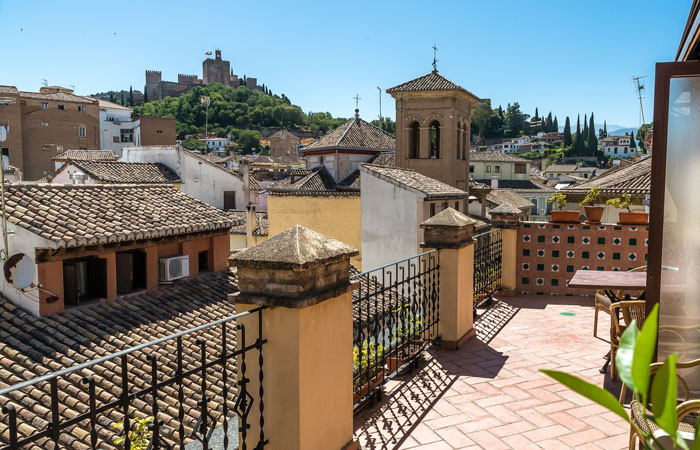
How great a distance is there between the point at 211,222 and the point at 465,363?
29.1 feet

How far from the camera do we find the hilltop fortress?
111 meters

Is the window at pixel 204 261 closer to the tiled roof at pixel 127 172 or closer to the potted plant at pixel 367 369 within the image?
the potted plant at pixel 367 369

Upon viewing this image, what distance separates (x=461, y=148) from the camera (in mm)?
22547

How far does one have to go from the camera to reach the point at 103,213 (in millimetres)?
10555

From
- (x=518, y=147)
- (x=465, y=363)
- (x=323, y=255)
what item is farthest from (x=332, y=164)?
(x=518, y=147)

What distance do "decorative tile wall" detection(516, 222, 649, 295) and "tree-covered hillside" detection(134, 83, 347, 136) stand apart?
82.8 m

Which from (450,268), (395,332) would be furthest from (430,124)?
(395,332)

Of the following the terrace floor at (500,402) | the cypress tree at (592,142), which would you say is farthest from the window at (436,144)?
the cypress tree at (592,142)

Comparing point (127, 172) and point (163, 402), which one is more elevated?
point (127, 172)

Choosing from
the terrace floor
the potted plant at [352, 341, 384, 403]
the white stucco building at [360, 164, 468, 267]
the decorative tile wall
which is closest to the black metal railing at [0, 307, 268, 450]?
the potted plant at [352, 341, 384, 403]

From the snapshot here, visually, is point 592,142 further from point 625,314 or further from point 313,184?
point 625,314

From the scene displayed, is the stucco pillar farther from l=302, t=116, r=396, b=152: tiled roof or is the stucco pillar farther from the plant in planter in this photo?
l=302, t=116, r=396, b=152: tiled roof

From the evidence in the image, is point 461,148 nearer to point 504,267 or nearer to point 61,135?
point 504,267

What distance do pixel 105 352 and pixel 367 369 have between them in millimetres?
5778
